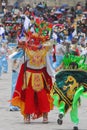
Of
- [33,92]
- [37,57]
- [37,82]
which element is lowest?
[33,92]

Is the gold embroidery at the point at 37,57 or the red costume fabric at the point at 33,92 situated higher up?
the gold embroidery at the point at 37,57

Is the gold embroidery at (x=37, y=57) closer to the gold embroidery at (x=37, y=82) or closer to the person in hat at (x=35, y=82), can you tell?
the person in hat at (x=35, y=82)

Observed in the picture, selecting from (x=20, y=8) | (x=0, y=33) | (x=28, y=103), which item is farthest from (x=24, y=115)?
(x=20, y=8)

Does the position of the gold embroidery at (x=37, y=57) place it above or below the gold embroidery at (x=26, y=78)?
above

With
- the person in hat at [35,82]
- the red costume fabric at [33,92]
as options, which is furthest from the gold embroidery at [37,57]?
the red costume fabric at [33,92]

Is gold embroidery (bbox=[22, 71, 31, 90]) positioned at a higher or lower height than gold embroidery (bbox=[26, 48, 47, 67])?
lower

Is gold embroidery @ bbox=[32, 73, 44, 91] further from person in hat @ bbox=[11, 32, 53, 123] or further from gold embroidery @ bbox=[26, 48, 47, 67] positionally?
gold embroidery @ bbox=[26, 48, 47, 67]

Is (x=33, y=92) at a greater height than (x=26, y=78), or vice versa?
(x=26, y=78)

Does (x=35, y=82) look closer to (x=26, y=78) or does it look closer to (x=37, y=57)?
(x=26, y=78)

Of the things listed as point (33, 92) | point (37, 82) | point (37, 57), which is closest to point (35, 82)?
point (37, 82)

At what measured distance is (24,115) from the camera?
12.8 metres

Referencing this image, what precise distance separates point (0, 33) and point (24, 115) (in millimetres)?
13969

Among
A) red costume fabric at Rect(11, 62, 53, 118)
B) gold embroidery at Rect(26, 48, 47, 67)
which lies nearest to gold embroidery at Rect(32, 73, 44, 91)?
red costume fabric at Rect(11, 62, 53, 118)

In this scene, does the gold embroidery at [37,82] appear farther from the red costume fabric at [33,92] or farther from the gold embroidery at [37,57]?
the gold embroidery at [37,57]
